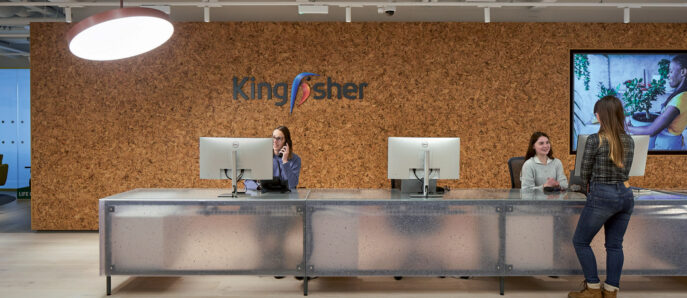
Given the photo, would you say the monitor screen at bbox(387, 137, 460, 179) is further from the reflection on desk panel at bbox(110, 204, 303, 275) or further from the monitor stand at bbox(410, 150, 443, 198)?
the reflection on desk panel at bbox(110, 204, 303, 275)

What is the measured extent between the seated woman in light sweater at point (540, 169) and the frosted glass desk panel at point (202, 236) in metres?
2.19

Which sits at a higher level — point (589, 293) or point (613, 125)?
point (613, 125)

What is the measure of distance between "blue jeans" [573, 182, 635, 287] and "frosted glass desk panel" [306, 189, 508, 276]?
0.61m

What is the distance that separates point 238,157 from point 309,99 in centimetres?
249

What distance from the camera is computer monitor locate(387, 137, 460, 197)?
4.07 metres

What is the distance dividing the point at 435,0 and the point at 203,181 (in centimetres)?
370

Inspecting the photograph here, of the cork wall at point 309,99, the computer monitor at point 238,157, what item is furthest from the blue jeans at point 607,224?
the cork wall at point 309,99

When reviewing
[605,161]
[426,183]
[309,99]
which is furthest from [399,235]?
[309,99]

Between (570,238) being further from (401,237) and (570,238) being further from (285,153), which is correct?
(285,153)

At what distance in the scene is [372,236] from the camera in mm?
3867

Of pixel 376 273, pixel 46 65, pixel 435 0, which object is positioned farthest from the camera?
pixel 46 65

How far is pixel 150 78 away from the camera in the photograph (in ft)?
21.0

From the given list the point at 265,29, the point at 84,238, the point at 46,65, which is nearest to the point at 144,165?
the point at 84,238

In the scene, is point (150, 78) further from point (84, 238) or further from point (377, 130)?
point (377, 130)
